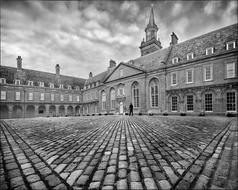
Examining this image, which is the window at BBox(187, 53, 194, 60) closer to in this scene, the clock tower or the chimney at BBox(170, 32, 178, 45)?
the chimney at BBox(170, 32, 178, 45)

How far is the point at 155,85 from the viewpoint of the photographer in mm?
22719

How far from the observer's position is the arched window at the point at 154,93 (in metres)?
22.4

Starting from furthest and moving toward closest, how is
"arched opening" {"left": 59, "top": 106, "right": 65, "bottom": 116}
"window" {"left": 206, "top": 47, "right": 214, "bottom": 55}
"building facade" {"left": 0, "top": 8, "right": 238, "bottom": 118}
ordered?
"arched opening" {"left": 59, "top": 106, "right": 65, "bottom": 116}
"window" {"left": 206, "top": 47, "right": 214, "bottom": 55}
"building facade" {"left": 0, "top": 8, "right": 238, "bottom": 118}

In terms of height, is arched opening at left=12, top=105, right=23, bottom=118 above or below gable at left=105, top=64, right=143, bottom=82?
below

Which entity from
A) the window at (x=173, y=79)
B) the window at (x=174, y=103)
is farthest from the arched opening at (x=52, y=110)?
the window at (x=173, y=79)

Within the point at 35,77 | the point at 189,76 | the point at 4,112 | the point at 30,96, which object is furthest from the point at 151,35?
the point at 4,112

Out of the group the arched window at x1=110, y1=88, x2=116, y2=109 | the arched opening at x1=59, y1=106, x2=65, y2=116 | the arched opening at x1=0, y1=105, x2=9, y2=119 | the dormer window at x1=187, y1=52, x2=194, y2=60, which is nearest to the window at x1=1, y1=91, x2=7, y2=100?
the arched opening at x1=0, y1=105, x2=9, y2=119

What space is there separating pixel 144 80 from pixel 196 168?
73.3ft

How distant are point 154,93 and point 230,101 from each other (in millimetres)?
10694

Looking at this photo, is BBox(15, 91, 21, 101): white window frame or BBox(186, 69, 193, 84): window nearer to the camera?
BBox(186, 69, 193, 84): window

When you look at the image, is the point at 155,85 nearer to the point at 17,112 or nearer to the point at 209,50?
the point at 209,50

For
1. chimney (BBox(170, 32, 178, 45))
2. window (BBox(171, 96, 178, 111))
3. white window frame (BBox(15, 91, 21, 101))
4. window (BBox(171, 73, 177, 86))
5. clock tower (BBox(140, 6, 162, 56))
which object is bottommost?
window (BBox(171, 96, 178, 111))

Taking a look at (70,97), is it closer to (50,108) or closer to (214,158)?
(50,108)

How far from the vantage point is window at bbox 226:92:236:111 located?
49.5ft
